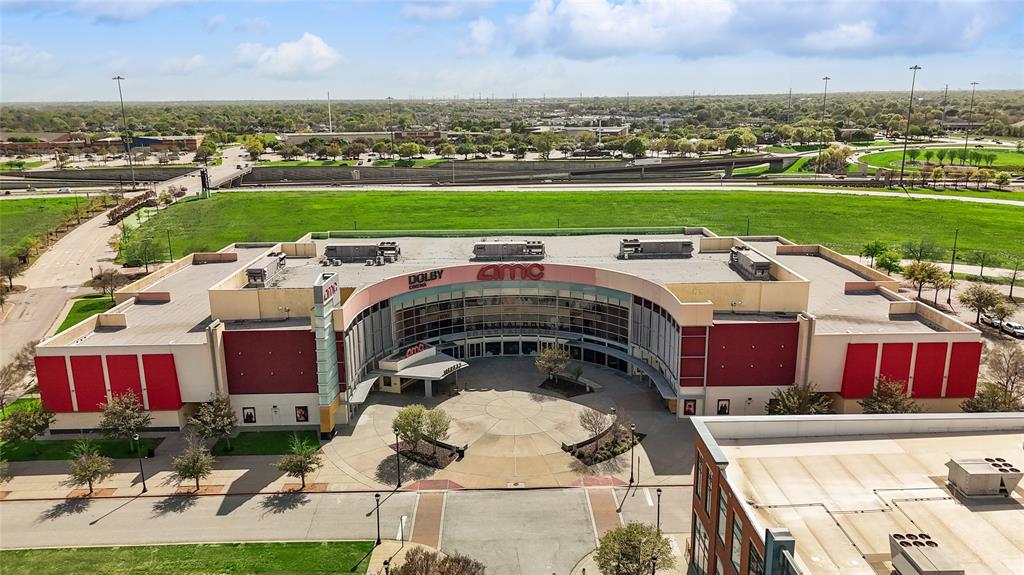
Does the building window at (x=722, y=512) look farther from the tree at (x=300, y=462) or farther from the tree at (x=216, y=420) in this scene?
the tree at (x=216, y=420)

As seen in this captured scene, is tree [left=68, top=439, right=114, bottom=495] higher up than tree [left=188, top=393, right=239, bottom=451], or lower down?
lower down

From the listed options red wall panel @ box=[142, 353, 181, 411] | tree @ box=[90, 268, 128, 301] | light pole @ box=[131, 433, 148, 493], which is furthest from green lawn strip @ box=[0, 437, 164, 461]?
tree @ box=[90, 268, 128, 301]

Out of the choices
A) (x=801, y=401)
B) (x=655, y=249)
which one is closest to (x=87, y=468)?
(x=801, y=401)

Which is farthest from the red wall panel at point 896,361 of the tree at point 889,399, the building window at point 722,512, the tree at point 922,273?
the tree at point 922,273

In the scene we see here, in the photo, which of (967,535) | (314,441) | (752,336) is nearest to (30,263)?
(314,441)

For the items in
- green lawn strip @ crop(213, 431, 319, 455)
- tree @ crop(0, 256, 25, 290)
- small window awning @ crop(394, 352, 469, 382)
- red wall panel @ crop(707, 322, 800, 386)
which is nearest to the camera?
green lawn strip @ crop(213, 431, 319, 455)

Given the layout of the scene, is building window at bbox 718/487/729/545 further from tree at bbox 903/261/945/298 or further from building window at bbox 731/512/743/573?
tree at bbox 903/261/945/298

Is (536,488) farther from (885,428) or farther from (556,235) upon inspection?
(556,235)
